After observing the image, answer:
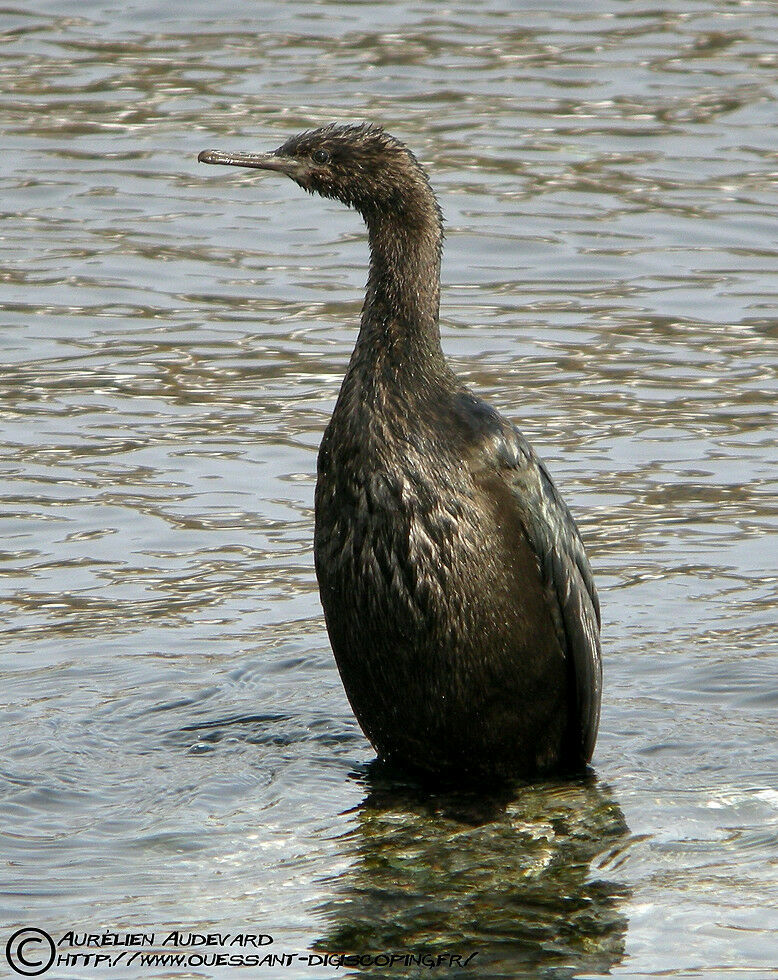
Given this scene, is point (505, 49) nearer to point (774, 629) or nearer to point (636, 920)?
point (774, 629)

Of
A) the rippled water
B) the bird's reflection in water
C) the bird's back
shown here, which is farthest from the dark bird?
the rippled water

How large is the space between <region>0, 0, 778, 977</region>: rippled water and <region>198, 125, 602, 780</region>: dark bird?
0.99ft

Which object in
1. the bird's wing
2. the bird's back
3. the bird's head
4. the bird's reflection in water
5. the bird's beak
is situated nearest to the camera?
the bird's reflection in water

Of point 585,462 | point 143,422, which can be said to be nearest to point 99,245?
point 143,422

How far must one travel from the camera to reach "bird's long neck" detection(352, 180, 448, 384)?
650 centimetres

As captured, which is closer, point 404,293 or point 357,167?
point 404,293

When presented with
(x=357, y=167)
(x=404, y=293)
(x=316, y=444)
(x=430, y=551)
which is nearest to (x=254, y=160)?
(x=357, y=167)

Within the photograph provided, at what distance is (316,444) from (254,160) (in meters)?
3.59

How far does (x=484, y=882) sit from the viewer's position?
5.98 metres

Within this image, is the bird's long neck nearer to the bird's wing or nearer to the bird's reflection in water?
the bird's wing

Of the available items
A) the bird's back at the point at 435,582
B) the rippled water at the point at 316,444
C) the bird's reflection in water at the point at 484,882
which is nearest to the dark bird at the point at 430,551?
the bird's back at the point at 435,582

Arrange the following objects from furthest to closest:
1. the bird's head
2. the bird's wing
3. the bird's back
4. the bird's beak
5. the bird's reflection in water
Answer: the bird's beak
the bird's head
the bird's wing
the bird's back
the bird's reflection in water

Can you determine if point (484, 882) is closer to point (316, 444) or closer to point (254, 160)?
point (254, 160)

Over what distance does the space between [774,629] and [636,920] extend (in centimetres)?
279
